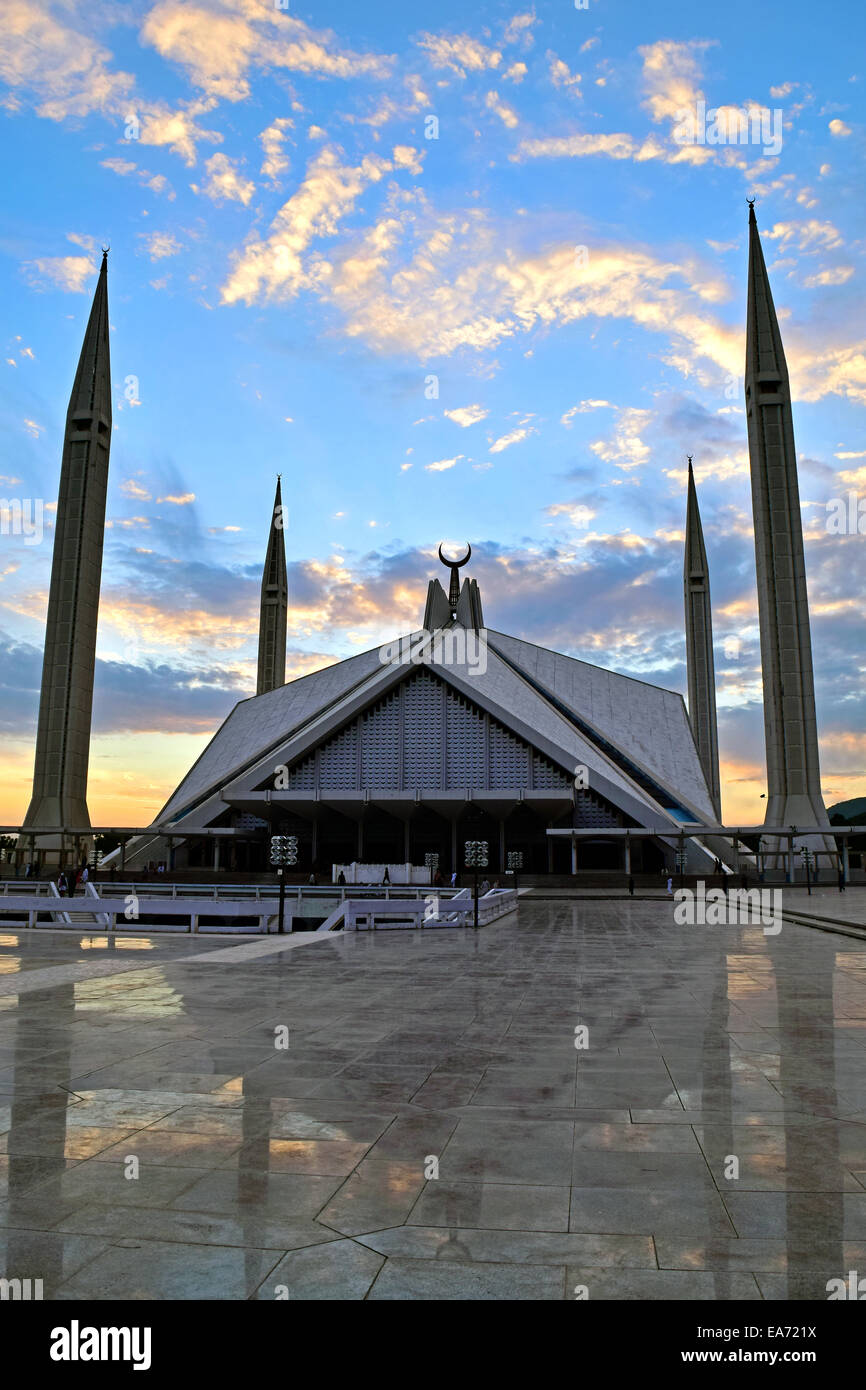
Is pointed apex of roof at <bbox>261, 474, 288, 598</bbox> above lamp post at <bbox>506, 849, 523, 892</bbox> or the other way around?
above

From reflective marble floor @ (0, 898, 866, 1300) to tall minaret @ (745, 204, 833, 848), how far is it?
36.8 metres

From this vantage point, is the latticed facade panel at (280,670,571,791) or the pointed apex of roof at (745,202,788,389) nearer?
the latticed facade panel at (280,670,571,791)

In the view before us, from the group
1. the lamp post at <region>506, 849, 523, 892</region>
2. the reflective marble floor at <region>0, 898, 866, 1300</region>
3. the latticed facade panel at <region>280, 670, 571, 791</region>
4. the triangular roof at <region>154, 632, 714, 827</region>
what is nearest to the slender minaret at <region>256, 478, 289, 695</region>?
the triangular roof at <region>154, 632, 714, 827</region>

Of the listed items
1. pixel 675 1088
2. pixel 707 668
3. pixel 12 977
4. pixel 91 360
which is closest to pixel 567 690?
pixel 707 668

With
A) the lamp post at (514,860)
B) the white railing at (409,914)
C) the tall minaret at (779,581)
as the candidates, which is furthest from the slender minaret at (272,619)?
the white railing at (409,914)

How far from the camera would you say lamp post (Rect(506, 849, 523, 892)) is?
41094 mm

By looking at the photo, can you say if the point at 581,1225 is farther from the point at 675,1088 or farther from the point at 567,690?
the point at 567,690

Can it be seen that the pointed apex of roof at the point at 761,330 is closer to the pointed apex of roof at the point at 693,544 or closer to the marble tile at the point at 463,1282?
the pointed apex of roof at the point at 693,544

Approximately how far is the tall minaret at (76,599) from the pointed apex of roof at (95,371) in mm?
52

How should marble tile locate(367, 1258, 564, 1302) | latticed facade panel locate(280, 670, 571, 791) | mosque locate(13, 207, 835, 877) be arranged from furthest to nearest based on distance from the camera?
latticed facade panel locate(280, 670, 571, 791) → mosque locate(13, 207, 835, 877) → marble tile locate(367, 1258, 564, 1302)

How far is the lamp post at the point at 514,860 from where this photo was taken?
1618 inches

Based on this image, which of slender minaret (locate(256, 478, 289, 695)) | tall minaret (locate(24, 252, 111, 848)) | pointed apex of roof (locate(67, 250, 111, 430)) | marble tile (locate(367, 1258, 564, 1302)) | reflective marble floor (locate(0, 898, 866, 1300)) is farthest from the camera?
slender minaret (locate(256, 478, 289, 695))

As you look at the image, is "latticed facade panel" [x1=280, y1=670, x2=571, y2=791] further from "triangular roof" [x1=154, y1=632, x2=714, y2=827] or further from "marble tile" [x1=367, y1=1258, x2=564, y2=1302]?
"marble tile" [x1=367, y1=1258, x2=564, y2=1302]
